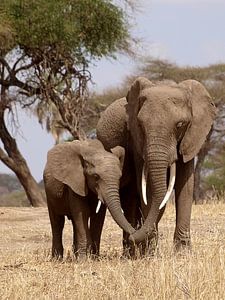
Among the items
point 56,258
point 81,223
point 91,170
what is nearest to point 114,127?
point 91,170

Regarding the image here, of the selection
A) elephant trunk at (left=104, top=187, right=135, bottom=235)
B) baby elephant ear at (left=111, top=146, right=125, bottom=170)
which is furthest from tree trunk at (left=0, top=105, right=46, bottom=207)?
elephant trunk at (left=104, top=187, right=135, bottom=235)

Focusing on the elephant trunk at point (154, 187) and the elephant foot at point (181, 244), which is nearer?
the elephant trunk at point (154, 187)

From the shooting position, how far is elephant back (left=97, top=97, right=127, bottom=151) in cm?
973

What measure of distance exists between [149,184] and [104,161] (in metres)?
0.50

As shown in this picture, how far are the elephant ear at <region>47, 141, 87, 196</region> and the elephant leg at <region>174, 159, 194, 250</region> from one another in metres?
0.98

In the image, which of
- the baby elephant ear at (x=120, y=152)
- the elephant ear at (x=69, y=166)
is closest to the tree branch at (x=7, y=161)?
the elephant ear at (x=69, y=166)

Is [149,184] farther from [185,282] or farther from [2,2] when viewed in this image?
[2,2]

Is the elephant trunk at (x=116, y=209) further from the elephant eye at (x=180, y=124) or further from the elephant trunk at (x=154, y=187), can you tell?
the elephant eye at (x=180, y=124)

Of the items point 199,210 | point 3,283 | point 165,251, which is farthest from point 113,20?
point 3,283

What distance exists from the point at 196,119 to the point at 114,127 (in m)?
1.11

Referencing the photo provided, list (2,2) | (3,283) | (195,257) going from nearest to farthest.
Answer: (3,283)
(195,257)
(2,2)

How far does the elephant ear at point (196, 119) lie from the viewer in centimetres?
899

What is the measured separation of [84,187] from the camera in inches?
360

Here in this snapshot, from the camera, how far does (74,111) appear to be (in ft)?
69.9
